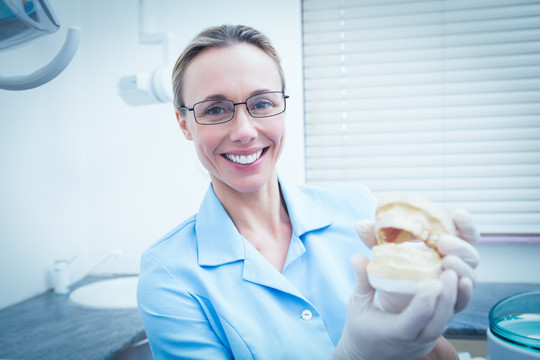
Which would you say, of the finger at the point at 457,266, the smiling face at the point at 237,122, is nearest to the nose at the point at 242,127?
the smiling face at the point at 237,122

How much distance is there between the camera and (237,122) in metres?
1.00

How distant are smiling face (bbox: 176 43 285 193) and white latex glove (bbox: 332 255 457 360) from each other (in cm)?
43

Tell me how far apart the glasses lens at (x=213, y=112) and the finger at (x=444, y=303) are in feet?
2.09

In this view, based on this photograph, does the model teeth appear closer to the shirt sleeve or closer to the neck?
the neck

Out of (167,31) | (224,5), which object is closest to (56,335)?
(167,31)

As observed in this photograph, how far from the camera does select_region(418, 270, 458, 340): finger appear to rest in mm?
625

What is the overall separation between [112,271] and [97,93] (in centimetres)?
101

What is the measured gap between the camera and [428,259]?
661mm

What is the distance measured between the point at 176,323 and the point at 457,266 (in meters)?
0.64

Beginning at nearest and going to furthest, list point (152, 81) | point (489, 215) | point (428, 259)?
point (428, 259) < point (152, 81) < point (489, 215)

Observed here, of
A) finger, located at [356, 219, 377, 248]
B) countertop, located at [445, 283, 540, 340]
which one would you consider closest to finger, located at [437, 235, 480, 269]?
finger, located at [356, 219, 377, 248]

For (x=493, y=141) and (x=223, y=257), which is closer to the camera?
(x=223, y=257)

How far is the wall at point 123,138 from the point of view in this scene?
206 cm

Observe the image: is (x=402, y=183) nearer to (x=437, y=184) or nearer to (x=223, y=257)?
(x=437, y=184)
